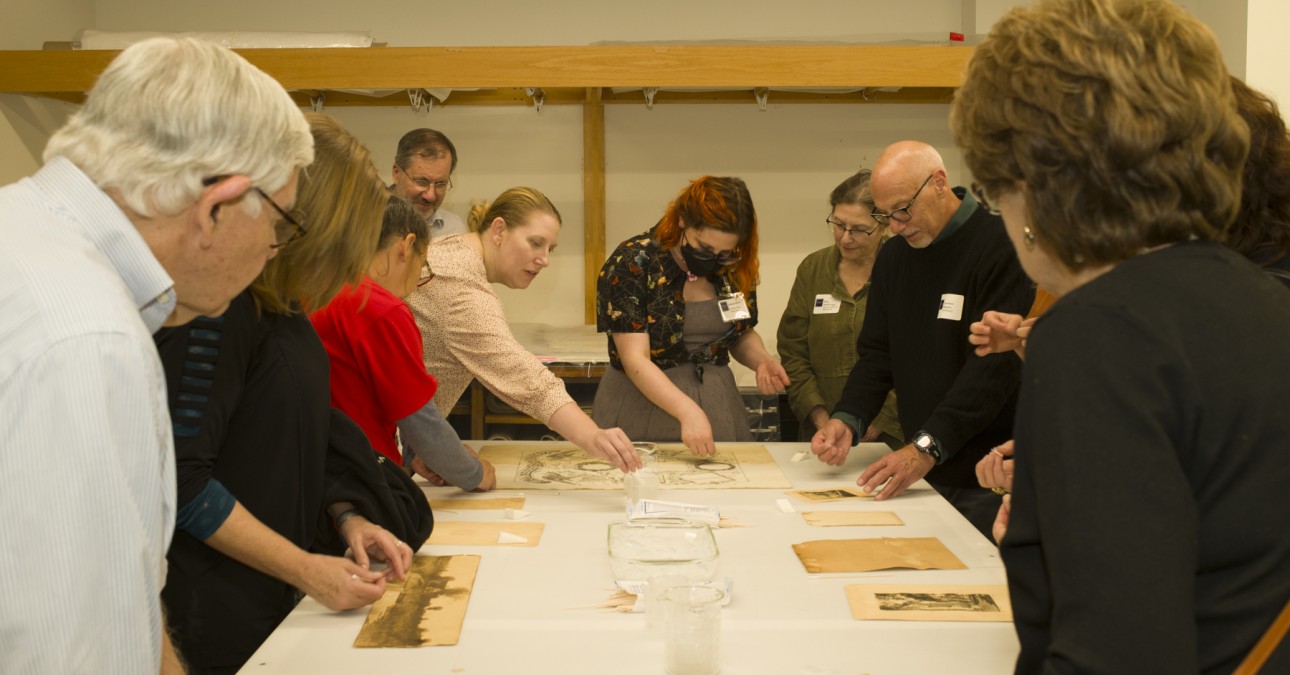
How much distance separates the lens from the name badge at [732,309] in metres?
2.84

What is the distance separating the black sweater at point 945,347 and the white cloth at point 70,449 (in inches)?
67.6

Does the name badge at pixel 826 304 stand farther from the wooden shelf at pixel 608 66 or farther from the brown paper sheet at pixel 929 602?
the brown paper sheet at pixel 929 602

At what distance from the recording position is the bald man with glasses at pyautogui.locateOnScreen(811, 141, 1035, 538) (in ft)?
7.24

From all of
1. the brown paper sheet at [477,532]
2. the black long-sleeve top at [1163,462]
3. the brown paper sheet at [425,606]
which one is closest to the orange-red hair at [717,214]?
the brown paper sheet at [477,532]

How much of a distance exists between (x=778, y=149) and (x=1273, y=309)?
13.2 ft

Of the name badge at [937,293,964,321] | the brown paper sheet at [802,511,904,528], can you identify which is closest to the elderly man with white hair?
the brown paper sheet at [802,511,904,528]

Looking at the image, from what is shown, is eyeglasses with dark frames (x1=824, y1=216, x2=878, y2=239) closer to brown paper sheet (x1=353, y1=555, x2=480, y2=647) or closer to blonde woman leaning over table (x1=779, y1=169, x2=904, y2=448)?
blonde woman leaning over table (x1=779, y1=169, x2=904, y2=448)

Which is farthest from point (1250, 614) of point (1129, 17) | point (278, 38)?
point (278, 38)

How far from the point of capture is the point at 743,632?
54.7 inches

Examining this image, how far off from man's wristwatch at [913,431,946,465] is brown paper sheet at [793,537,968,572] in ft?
1.20

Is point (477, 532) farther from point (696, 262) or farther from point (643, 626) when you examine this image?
point (696, 262)

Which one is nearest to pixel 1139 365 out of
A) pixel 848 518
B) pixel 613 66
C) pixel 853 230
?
pixel 848 518

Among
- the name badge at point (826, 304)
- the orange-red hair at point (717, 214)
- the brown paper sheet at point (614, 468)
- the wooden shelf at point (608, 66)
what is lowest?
the brown paper sheet at point (614, 468)

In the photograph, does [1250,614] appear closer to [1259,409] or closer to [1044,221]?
[1259,409]
